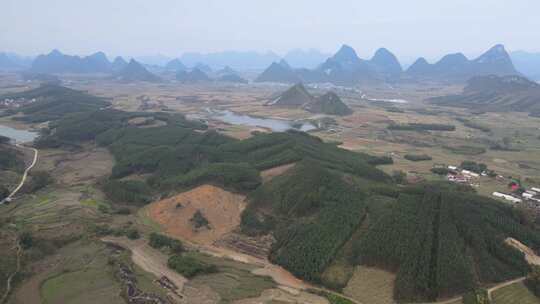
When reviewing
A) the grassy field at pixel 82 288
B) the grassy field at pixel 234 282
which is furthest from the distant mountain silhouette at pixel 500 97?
the grassy field at pixel 82 288

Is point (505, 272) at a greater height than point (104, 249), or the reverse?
point (505, 272)

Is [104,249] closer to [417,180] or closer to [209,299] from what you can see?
[209,299]

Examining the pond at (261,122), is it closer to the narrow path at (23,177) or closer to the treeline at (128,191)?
the narrow path at (23,177)

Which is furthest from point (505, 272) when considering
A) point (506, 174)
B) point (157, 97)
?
point (157, 97)

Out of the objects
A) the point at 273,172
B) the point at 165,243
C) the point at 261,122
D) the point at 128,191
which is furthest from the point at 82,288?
the point at 261,122

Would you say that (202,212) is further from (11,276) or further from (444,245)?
(444,245)
